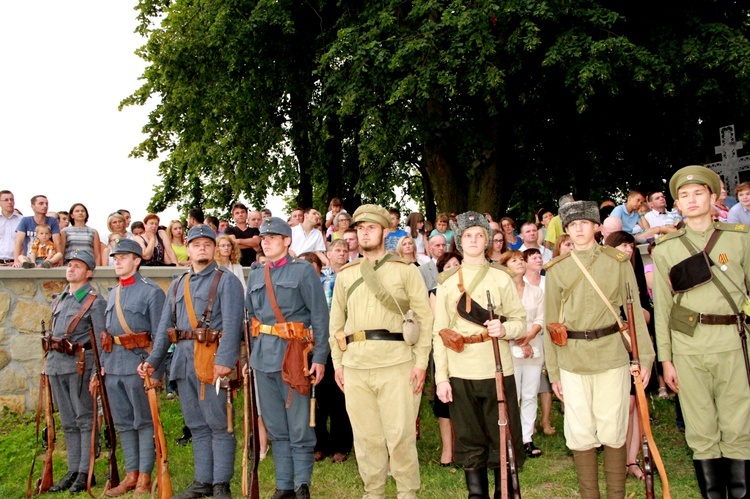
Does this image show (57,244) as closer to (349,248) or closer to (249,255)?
(249,255)

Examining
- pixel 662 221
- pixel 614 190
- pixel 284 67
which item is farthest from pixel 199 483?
pixel 614 190

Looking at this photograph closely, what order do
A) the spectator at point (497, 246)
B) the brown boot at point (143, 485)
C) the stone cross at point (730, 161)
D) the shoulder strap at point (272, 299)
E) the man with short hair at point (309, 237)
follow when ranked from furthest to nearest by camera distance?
the stone cross at point (730, 161) → the man with short hair at point (309, 237) → the spectator at point (497, 246) → the brown boot at point (143, 485) → the shoulder strap at point (272, 299)

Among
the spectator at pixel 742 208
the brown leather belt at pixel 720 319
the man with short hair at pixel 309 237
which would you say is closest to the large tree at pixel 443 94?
the man with short hair at pixel 309 237

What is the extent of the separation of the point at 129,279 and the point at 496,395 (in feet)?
11.4

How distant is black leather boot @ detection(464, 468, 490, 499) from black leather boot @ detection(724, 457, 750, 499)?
162 cm

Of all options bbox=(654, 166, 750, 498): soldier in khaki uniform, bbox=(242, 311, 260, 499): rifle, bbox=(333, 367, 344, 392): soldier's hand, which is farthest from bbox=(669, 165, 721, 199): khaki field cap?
bbox=(242, 311, 260, 499): rifle

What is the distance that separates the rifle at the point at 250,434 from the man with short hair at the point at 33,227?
4561mm

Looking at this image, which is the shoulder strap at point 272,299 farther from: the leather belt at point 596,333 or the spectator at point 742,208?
the spectator at point 742,208

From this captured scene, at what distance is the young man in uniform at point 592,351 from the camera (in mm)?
4484

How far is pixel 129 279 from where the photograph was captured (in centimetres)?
618

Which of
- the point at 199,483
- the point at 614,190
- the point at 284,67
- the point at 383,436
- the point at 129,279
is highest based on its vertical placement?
the point at 284,67

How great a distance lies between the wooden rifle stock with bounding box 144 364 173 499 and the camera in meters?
5.51

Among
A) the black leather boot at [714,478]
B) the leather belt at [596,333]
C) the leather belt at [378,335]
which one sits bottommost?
the black leather boot at [714,478]

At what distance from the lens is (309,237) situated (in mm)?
9922
